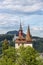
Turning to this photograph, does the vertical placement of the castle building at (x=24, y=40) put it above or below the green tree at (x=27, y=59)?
below

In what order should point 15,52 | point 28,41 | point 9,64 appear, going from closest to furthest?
point 9,64, point 15,52, point 28,41

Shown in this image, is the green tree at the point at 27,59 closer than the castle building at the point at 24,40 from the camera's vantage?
Yes

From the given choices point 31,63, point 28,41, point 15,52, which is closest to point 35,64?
point 31,63

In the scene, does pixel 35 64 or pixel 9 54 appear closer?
pixel 35 64

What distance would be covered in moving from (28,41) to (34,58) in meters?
54.1

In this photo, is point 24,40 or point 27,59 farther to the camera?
point 24,40

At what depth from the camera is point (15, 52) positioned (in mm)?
69062

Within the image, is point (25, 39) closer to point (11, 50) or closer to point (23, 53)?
point (11, 50)

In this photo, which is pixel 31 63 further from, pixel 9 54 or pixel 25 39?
pixel 25 39

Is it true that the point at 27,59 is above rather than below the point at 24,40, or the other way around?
above

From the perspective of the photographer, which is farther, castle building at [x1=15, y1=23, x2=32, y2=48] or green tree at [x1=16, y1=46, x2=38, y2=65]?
castle building at [x1=15, y1=23, x2=32, y2=48]

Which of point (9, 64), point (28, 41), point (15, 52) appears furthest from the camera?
point (28, 41)

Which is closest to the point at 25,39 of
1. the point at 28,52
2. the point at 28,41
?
the point at 28,41

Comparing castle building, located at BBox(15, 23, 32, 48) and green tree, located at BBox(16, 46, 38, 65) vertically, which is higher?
green tree, located at BBox(16, 46, 38, 65)
